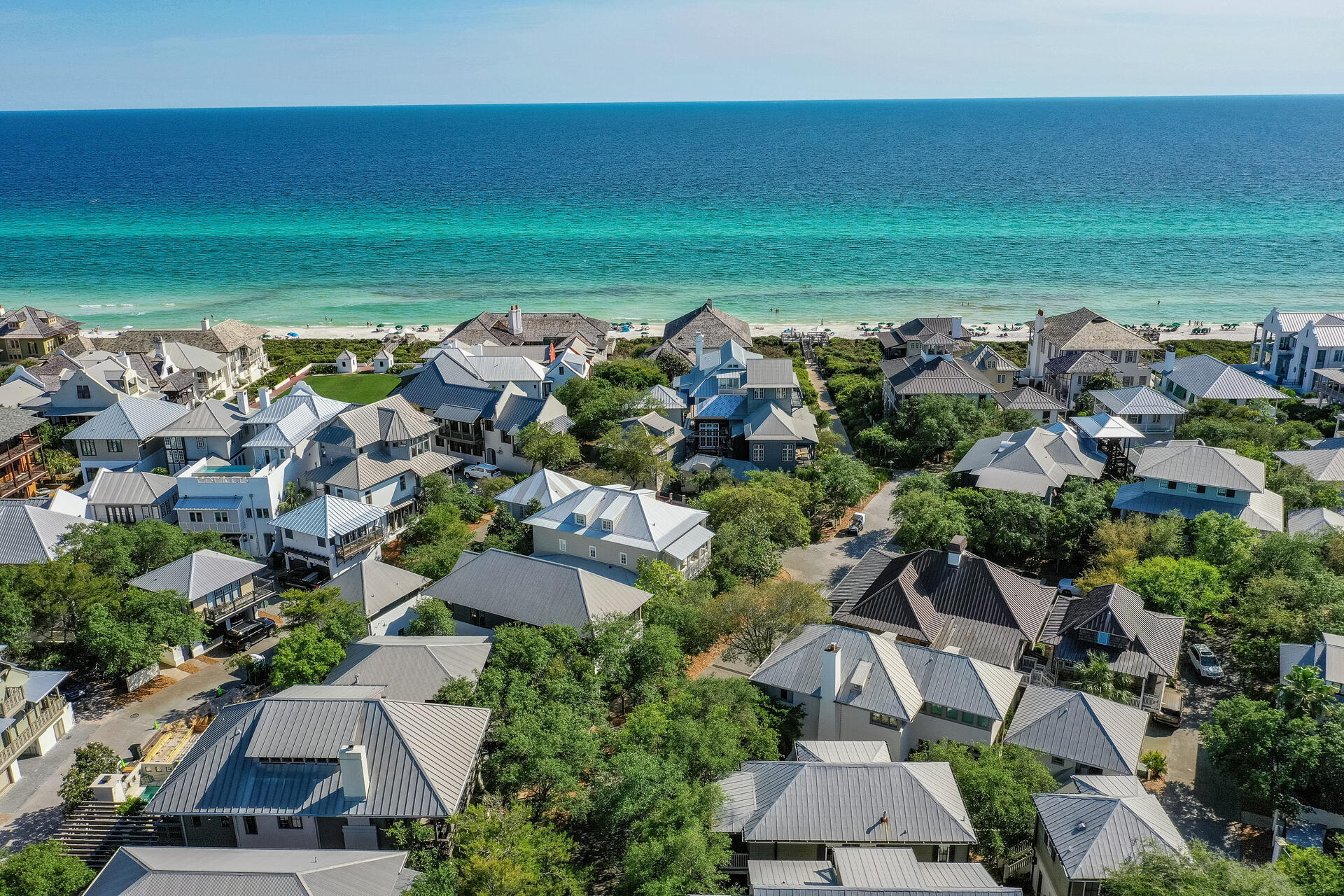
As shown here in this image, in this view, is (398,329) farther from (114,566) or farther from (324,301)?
(114,566)

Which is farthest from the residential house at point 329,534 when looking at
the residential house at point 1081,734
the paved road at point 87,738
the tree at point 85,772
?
the residential house at point 1081,734

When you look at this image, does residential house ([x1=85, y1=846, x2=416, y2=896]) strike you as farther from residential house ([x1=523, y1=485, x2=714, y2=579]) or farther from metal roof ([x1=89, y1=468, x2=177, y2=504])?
metal roof ([x1=89, y1=468, x2=177, y2=504])

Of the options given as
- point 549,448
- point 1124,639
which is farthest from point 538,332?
point 1124,639

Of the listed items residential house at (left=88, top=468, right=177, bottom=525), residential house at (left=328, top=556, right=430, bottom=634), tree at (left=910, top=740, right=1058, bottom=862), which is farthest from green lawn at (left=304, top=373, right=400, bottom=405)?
tree at (left=910, top=740, right=1058, bottom=862)

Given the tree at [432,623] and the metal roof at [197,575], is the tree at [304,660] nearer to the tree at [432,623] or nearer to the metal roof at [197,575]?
the tree at [432,623]

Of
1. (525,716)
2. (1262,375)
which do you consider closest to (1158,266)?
→ (1262,375)

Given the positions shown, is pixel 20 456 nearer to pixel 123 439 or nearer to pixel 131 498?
pixel 123 439

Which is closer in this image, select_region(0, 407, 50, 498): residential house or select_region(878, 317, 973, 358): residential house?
select_region(0, 407, 50, 498): residential house
